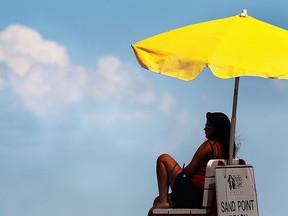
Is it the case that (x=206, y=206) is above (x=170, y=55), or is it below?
below

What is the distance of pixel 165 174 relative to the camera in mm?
8734

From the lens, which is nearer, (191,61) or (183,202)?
(191,61)

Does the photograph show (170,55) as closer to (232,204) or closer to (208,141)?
(208,141)

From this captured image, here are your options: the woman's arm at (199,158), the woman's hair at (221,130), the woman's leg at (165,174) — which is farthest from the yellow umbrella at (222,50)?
the woman's leg at (165,174)

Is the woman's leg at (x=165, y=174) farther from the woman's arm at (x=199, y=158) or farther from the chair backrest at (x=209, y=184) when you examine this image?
the chair backrest at (x=209, y=184)

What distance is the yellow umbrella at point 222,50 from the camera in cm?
788

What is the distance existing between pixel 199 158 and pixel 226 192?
46 cm

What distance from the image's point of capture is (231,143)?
27.9 ft

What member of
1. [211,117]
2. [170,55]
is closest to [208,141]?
[211,117]

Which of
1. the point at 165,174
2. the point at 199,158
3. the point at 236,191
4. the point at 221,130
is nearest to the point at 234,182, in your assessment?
the point at 236,191

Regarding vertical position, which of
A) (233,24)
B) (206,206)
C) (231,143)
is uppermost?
(233,24)

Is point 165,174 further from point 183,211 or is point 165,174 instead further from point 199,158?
point 183,211

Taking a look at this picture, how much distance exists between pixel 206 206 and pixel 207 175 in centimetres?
30

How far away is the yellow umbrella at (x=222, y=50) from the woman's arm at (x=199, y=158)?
241 millimetres
